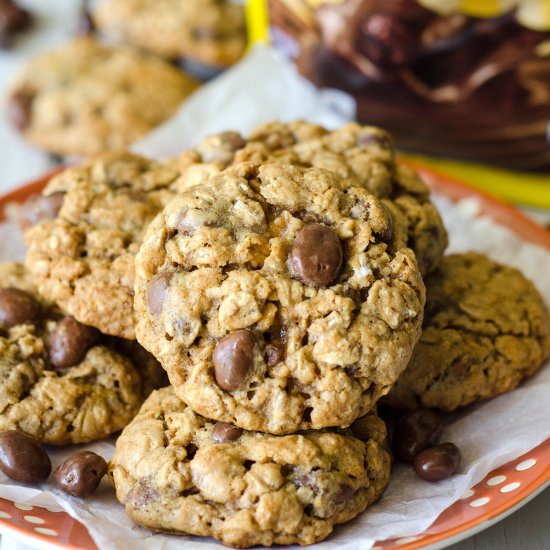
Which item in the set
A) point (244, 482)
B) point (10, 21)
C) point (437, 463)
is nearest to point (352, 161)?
point (437, 463)

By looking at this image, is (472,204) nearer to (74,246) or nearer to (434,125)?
(434,125)

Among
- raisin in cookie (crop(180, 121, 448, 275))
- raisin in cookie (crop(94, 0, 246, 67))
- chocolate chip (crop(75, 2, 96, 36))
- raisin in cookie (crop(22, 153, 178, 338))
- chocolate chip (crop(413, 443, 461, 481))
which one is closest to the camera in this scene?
chocolate chip (crop(413, 443, 461, 481))

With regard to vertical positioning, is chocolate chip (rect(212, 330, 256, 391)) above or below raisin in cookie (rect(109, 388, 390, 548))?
above

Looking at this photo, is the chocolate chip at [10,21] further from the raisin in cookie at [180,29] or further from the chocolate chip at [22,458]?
the chocolate chip at [22,458]

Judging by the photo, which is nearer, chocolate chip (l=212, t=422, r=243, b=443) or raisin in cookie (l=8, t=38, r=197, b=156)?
chocolate chip (l=212, t=422, r=243, b=443)

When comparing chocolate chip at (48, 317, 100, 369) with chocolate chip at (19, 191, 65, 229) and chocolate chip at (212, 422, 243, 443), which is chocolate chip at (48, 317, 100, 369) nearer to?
chocolate chip at (19, 191, 65, 229)

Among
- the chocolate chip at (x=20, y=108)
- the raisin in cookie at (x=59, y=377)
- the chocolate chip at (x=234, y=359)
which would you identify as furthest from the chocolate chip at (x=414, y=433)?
the chocolate chip at (x=20, y=108)

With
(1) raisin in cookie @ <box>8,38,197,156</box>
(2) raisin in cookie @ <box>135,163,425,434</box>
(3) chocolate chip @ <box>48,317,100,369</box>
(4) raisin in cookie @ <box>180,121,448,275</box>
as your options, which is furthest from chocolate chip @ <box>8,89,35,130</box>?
(2) raisin in cookie @ <box>135,163,425,434</box>
